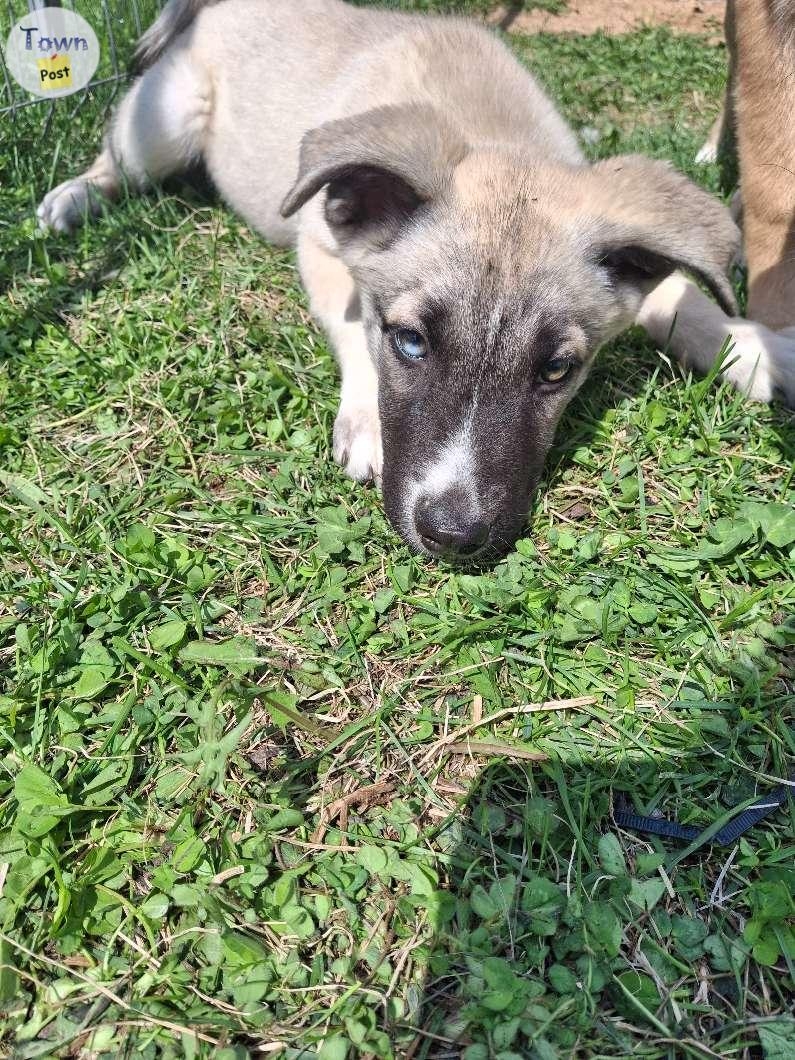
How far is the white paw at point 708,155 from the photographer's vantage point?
15.8ft

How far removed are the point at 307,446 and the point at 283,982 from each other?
6.03ft

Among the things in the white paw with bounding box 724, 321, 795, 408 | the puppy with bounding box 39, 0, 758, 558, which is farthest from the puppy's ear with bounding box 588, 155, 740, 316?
the white paw with bounding box 724, 321, 795, 408

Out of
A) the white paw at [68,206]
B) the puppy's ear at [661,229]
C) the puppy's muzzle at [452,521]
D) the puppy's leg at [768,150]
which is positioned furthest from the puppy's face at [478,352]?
the white paw at [68,206]

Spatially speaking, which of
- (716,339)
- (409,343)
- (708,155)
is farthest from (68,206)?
(708,155)

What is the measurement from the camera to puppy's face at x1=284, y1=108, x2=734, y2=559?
2396 mm

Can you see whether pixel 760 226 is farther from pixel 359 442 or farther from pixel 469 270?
pixel 359 442

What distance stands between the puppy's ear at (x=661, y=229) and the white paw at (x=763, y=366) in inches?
18.8

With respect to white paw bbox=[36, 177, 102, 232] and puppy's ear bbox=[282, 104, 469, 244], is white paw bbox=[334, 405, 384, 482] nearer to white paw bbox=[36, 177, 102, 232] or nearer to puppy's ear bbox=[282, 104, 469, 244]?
puppy's ear bbox=[282, 104, 469, 244]

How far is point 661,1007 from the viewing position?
168 centimetres

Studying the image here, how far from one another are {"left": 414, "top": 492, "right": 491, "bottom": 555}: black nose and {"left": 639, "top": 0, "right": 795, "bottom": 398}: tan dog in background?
145 cm

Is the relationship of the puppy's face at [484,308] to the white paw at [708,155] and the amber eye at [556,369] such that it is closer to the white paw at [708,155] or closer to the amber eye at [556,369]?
the amber eye at [556,369]

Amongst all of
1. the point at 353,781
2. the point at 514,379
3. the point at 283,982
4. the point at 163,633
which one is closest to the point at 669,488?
the point at 514,379

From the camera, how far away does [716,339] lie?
3.20m

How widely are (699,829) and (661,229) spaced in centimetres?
176
